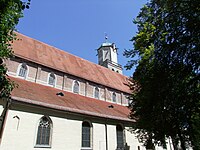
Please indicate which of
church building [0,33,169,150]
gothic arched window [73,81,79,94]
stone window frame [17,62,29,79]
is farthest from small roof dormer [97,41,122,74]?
stone window frame [17,62,29,79]

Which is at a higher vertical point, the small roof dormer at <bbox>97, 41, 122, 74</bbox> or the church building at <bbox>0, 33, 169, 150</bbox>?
the small roof dormer at <bbox>97, 41, 122, 74</bbox>

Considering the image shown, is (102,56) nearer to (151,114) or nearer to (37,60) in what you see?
(37,60)

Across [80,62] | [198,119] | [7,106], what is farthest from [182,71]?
[80,62]

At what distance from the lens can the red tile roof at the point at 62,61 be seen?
16391 millimetres

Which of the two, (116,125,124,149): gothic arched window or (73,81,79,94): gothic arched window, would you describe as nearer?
(116,125,124,149): gothic arched window

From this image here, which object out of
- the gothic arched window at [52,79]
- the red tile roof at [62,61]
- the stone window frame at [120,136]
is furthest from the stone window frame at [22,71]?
the stone window frame at [120,136]

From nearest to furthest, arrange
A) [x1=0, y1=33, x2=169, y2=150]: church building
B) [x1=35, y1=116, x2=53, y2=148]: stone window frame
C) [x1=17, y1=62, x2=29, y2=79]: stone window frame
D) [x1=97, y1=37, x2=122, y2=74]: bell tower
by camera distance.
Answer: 1. [x1=0, y1=33, x2=169, y2=150]: church building
2. [x1=35, y1=116, x2=53, y2=148]: stone window frame
3. [x1=17, y1=62, x2=29, y2=79]: stone window frame
4. [x1=97, y1=37, x2=122, y2=74]: bell tower

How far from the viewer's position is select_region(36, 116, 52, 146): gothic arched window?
10758mm

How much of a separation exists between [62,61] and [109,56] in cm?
2090

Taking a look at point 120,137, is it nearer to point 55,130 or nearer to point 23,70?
point 55,130

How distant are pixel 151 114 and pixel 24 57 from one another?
11877mm

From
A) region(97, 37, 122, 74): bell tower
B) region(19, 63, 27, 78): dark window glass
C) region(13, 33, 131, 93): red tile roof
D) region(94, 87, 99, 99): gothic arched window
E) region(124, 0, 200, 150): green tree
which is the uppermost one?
region(97, 37, 122, 74): bell tower

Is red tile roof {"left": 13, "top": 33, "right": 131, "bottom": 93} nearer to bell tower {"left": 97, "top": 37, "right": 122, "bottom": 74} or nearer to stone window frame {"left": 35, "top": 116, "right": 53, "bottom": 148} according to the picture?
stone window frame {"left": 35, "top": 116, "right": 53, "bottom": 148}

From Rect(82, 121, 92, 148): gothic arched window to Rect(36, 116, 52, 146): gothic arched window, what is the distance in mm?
2749
